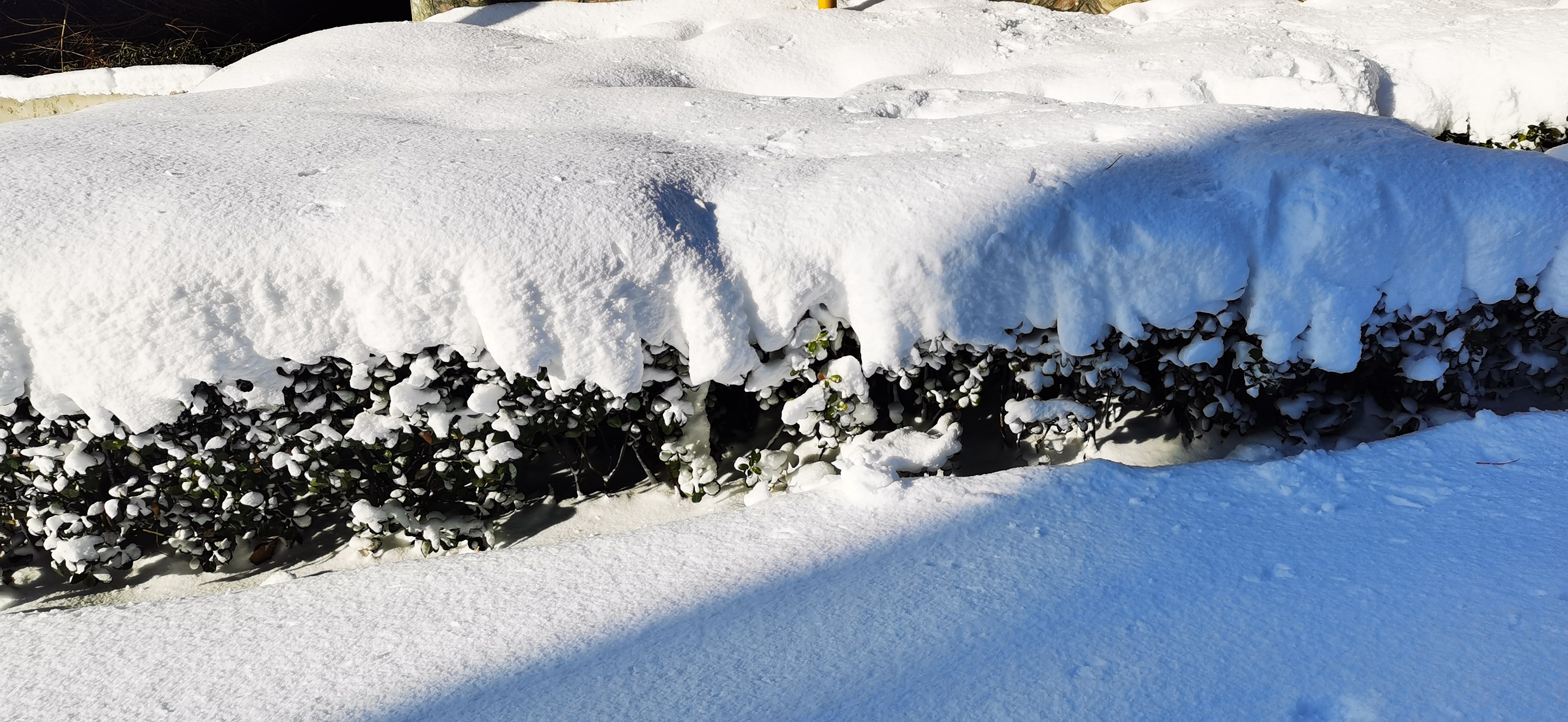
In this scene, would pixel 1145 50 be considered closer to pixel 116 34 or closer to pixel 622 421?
pixel 622 421

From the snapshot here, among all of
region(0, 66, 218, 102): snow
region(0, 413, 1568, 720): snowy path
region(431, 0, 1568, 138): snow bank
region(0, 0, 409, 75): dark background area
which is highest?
region(431, 0, 1568, 138): snow bank

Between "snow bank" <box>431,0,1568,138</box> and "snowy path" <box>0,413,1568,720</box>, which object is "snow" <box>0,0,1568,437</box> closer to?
"snowy path" <box>0,413,1568,720</box>

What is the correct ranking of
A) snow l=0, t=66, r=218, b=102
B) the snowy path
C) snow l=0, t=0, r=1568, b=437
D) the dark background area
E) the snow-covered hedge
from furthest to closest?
the dark background area < snow l=0, t=66, r=218, b=102 < the snow-covered hedge < snow l=0, t=0, r=1568, b=437 < the snowy path

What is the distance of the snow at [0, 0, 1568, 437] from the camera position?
2.21 meters

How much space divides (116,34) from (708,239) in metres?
5.51

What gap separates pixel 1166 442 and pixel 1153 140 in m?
0.89

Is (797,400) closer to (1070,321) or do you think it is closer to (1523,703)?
(1070,321)

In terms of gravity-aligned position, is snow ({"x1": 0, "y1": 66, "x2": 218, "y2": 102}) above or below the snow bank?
below

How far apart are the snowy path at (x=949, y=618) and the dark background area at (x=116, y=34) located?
4.91 m

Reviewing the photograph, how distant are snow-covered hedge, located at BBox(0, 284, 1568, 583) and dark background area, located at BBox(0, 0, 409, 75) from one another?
14.0ft

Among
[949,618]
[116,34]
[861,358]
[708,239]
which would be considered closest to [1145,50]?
[861,358]

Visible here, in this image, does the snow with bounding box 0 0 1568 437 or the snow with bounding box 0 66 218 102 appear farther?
the snow with bounding box 0 66 218 102

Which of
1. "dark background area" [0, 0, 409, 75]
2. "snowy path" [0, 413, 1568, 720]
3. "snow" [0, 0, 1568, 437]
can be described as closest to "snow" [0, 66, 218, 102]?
"dark background area" [0, 0, 409, 75]

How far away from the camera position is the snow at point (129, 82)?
208 inches
